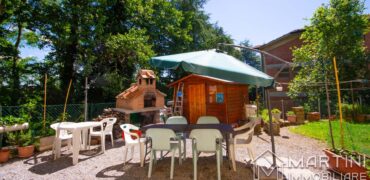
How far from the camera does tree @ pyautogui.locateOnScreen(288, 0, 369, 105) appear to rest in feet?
39.4

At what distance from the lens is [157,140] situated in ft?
13.5

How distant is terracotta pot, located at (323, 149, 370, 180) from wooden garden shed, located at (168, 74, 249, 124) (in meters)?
6.96

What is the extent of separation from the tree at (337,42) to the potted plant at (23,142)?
12.6 m

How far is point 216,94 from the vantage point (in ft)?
37.1

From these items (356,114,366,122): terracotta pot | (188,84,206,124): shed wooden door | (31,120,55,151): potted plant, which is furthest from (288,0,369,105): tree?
(31,120,55,151): potted plant

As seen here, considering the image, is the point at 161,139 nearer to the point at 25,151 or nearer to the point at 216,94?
the point at 25,151

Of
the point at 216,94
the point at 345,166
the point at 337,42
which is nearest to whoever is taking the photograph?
the point at 345,166

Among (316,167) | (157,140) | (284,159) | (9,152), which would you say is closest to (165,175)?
(157,140)

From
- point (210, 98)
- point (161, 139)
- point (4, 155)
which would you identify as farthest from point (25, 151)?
point (210, 98)

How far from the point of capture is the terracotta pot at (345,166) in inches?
140

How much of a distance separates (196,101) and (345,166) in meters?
8.24

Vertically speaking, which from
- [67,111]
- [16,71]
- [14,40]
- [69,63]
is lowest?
[67,111]

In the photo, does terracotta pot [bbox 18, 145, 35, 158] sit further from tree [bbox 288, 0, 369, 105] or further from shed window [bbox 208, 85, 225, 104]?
tree [bbox 288, 0, 369, 105]

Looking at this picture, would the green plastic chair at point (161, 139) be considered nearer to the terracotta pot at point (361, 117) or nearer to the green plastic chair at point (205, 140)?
the green plastic chair at point (205, 140)
